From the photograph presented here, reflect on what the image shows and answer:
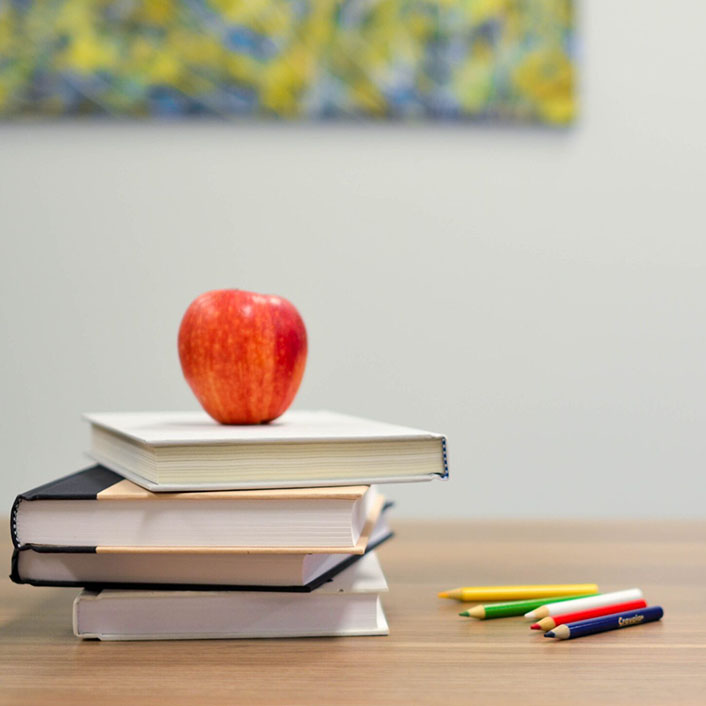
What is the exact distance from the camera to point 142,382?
1.75m

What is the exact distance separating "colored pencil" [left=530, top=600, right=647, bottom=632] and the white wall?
1188 mm

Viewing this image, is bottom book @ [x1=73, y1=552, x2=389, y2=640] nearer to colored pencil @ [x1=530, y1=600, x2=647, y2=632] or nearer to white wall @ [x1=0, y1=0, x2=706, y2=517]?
colored pencil @ [x1=530, y1=600, x2=647, y2=632]

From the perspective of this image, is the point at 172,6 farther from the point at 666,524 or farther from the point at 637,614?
the point at 637,614

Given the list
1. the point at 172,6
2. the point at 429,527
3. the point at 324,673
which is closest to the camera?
the point at 324,673

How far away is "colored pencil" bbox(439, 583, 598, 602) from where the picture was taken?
1.95 ft

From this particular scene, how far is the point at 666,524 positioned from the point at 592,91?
3.73 ft

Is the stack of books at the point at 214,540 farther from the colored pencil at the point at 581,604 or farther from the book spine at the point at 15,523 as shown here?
the colored pencil at the point at 581,604

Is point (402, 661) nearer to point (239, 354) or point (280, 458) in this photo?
point (280, 458)

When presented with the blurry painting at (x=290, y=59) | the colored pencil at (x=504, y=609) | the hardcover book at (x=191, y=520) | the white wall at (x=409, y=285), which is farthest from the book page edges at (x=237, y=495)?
the blurry painting at (x=290, y=59)

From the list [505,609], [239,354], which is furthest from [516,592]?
[239,354]

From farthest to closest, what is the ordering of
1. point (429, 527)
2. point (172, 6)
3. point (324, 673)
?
1. point (172, 6)
2. point (429, 527)
3. point (324, 673)

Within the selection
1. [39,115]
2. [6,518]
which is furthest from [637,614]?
[39,115]

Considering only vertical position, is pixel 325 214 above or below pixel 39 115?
below

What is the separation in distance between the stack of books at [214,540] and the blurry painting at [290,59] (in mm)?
1316
